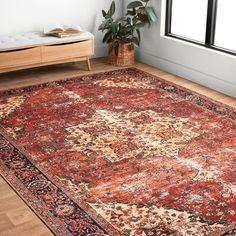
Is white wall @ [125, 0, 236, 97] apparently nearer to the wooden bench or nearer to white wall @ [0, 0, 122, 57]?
white wall @ [0, 0, 122, 57]

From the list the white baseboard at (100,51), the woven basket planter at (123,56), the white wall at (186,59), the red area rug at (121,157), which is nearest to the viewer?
the red area rug at (121,157)

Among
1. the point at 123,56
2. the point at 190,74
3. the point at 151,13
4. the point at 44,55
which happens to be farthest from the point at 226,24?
the point at 44,55

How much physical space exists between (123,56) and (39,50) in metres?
1.08

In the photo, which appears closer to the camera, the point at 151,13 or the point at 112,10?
the point at 151,13

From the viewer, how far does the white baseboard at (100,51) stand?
6.15 meters

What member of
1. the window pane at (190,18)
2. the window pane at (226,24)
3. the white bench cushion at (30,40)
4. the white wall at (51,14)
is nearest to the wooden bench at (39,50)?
the white bench cushion at (30,40)

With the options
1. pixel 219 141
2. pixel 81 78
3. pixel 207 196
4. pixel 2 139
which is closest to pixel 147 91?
pixel 81 78

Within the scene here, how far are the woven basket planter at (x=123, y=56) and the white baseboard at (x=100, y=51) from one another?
1.28 feet

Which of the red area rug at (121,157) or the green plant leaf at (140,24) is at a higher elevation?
the green plant leaf at (140,24)

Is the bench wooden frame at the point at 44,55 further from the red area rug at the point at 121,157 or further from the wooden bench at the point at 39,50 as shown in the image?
the red area rug at the point at 121,157

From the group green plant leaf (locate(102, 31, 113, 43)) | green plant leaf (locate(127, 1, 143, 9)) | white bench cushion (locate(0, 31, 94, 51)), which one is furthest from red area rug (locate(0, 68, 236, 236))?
green plant leaf (locate(127, 1, 143, 9))

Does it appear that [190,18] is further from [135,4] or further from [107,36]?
[107,36]

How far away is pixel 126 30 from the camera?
5582 millimetres

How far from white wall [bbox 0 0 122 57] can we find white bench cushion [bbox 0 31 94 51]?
18 centimetres
